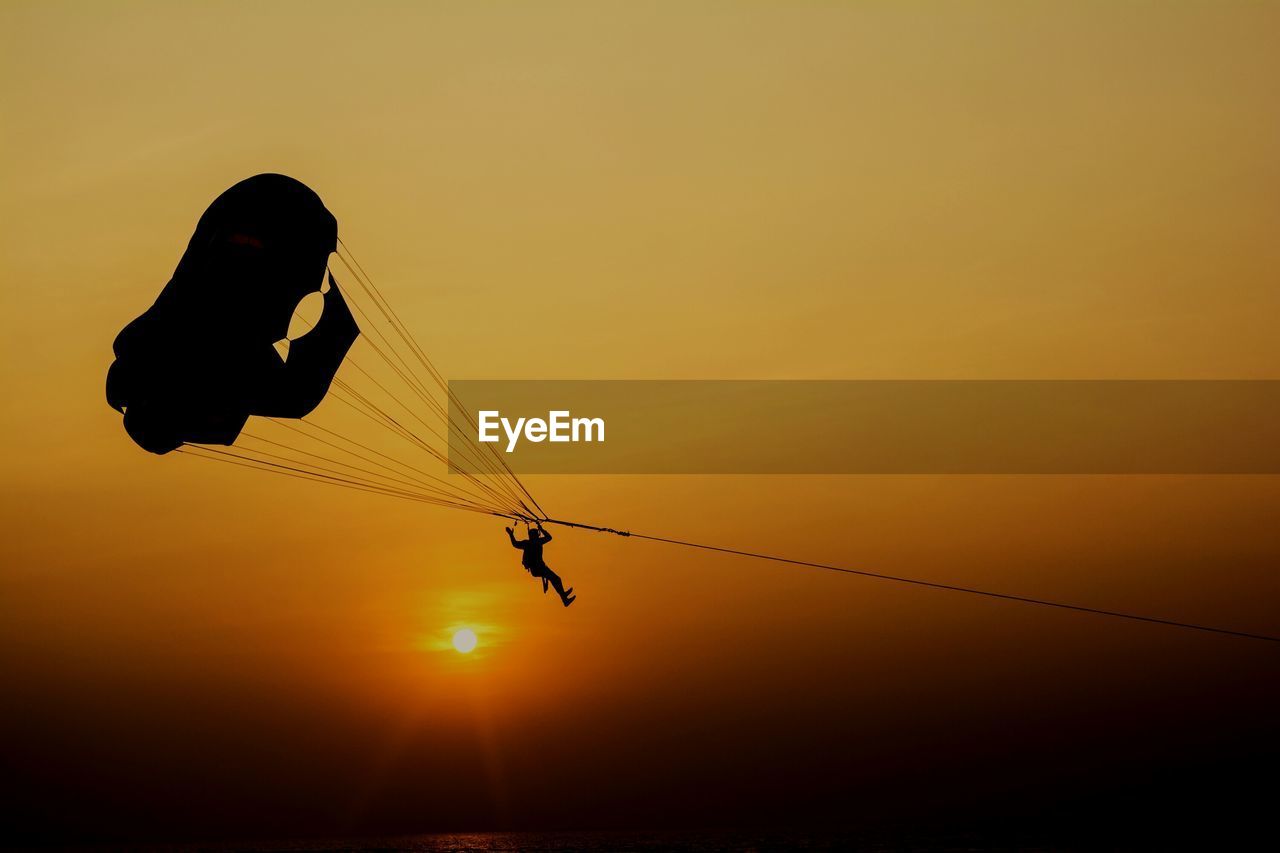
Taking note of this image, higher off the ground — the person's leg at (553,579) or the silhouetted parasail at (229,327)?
the silhouetted parasail at (229,327)

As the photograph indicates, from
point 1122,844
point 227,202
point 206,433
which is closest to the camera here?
point 227,202

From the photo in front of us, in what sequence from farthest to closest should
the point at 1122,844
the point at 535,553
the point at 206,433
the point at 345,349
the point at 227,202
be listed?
the point at 1122,844 < the point at 535,553 < the point at 345,349 < the point at 206,433 < the point at 227,202

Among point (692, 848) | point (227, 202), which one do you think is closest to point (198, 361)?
point (227, 202)

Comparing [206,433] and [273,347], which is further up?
[273,347]

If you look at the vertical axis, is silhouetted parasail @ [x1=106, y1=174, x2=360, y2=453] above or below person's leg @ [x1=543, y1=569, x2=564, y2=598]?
above

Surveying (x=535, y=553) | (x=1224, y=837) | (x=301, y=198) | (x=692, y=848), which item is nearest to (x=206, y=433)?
(x=301, y=198)

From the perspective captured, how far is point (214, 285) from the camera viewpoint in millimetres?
19172

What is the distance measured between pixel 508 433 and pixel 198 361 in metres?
7.19

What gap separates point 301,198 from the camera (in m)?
19.7

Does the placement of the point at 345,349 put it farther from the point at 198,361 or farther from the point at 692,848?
the point at 692,848

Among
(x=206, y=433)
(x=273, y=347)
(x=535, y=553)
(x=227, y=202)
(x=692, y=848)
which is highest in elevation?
(x=227, y=202)

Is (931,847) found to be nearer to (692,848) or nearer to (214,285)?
(692,848)

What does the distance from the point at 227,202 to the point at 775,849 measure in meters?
162

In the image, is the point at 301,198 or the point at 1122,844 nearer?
the point at 301,198
